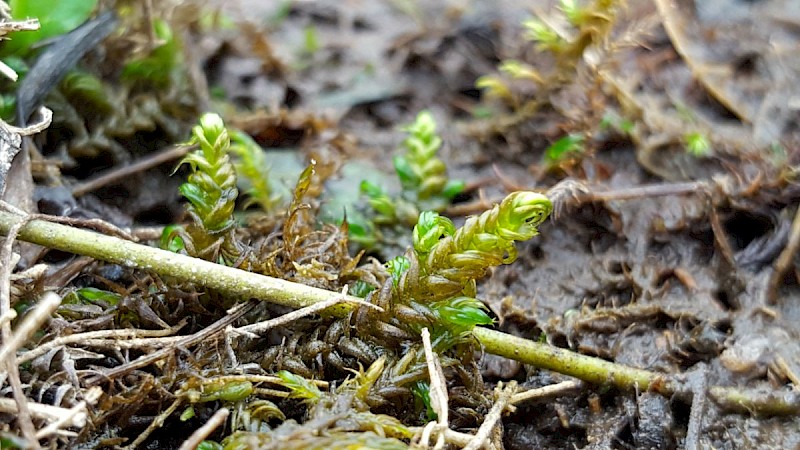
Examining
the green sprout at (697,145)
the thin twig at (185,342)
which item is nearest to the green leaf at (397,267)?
the thin twig at (185,342)

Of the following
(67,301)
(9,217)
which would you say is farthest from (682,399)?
(9,217)

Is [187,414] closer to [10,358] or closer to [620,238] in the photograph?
[10,358]

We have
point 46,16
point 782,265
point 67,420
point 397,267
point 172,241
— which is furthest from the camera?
point 46,16

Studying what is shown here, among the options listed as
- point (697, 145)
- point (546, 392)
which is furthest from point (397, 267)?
point (697, 145)

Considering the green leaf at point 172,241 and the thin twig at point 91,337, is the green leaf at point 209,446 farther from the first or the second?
the green leaf at point 172,241

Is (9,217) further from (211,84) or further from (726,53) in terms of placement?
(726,53)

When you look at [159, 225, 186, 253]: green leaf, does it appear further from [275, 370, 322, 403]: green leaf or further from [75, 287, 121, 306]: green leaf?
[275, 370, 322, 403]: green leaf

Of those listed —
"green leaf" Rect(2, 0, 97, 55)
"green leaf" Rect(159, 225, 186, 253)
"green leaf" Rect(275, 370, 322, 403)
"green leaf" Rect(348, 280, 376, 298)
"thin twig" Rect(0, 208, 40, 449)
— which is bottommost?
"green leaf" Rect(275, 370, 322, 403)

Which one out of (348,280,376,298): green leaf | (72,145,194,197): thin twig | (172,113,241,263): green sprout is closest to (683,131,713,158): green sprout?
(348,280,376,298): green leaf
